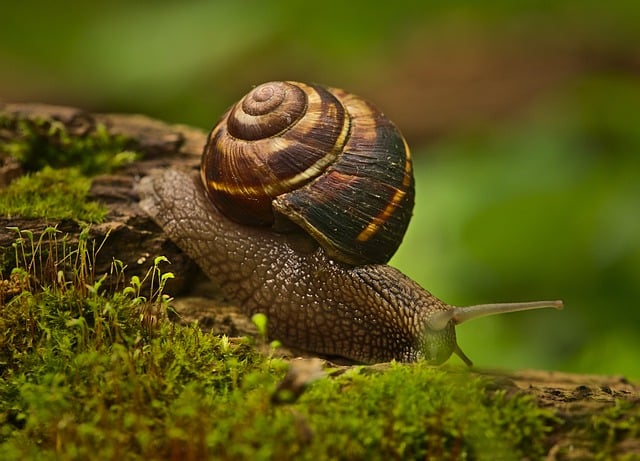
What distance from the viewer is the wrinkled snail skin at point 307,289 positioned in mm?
3631

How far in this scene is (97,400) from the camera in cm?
244

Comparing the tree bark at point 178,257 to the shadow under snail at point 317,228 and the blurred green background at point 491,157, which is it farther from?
the blurred green background at point 491,157

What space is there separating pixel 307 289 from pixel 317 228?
36 centimetres

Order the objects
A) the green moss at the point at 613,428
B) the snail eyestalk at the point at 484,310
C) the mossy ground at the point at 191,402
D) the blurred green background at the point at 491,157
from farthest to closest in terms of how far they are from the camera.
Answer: the blurred green background at the point at 491,157
the snail eyestalk at the point at 484,310
the green moss at the point at 613,428
the mossy ground at the point at 191,402

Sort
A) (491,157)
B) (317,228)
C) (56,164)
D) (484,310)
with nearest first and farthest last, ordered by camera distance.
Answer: (484,310) < (317,228) < (56,164) < (491,157)

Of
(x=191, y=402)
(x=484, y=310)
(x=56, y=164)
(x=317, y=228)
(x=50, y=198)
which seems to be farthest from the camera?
(x=56, y=164)

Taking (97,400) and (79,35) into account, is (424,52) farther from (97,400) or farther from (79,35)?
(97,400)

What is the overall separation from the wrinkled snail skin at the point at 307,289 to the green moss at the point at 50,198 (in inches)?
14.1

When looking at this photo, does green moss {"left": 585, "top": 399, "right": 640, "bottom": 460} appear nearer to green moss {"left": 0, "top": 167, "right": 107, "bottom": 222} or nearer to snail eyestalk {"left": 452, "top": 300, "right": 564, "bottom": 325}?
snail eyestalk {"left": 452, "top": 300, "right": 564, "bottom": 325}

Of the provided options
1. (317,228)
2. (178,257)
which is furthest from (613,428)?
(178,257)

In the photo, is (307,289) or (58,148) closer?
(307,289)

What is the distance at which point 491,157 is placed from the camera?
20.8ft

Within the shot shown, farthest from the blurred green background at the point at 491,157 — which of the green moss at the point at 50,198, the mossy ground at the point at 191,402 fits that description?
the mossy ground at the point at 191,402

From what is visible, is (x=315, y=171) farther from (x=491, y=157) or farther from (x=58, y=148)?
(x=491, y=157)
